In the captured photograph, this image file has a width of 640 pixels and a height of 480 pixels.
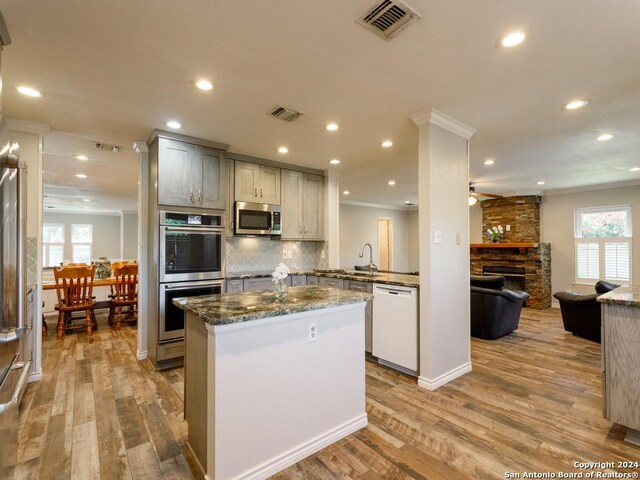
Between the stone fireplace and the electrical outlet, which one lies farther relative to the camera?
the stone fireplace

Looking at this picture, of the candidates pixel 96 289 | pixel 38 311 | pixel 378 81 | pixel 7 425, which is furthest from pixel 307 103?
pixel 96 289

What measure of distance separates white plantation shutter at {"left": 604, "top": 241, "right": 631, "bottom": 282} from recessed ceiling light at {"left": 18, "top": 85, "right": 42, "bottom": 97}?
9.02m

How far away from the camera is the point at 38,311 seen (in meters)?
3.22

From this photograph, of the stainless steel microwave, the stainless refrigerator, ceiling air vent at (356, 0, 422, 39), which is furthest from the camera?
the stainless steel microwave

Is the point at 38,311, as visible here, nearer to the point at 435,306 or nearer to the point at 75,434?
A: the point at 75,434

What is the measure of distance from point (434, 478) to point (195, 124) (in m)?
3.49

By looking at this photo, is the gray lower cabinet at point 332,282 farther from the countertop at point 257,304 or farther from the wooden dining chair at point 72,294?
the wooden dining chair at point 72,294

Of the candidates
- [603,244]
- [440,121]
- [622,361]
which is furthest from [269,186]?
[603,244]

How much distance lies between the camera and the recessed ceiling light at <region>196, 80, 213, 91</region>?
94.3 inches

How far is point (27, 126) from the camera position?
3.12 metres

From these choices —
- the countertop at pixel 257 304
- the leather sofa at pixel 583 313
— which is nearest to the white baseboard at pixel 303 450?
the countertop at pixel 257 304

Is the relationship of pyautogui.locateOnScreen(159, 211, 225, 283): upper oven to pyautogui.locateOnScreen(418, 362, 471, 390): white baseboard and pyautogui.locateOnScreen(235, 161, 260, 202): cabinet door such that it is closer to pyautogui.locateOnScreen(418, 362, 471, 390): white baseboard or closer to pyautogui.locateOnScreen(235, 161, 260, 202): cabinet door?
pyautogui.locateOnScreen(235, 161, 260, 202): cabinet door

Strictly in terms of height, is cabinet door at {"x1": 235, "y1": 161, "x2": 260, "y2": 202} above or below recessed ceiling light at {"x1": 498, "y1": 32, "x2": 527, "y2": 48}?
below

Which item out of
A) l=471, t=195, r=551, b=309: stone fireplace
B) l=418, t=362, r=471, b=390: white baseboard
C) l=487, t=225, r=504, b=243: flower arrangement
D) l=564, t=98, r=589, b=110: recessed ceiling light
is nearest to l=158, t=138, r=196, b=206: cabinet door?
l=418, t=362, r=471, b=390: white baseboard
